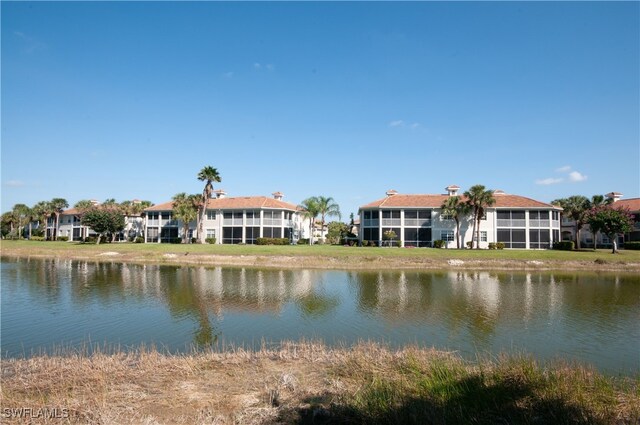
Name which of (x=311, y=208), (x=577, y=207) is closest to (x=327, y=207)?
(x=311, y=208)

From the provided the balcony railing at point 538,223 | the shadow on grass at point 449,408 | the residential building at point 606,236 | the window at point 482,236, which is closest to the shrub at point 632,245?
the residential building at point 606,236

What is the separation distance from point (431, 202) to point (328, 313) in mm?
46458

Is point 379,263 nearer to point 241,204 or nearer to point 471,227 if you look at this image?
point 471,227

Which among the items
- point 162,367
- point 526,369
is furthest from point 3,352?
point 526,369

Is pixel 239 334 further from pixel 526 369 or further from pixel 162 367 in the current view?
pixel 526 369

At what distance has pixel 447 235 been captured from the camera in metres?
61.7

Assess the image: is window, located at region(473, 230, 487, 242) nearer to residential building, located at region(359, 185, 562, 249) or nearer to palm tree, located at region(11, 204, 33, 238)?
residential building, located at region(359, 185, 562, 249)

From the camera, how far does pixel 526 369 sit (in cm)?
930

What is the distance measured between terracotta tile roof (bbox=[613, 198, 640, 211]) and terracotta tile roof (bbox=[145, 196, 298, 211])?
2173 inches

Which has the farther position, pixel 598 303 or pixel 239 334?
pixel 598 303

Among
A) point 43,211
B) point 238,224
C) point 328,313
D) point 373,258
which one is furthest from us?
point 43,211

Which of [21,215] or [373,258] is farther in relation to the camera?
[21,215]

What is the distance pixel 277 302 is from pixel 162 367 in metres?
13.4

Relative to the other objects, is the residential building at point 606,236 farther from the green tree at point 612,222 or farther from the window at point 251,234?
the window at point 251,234
